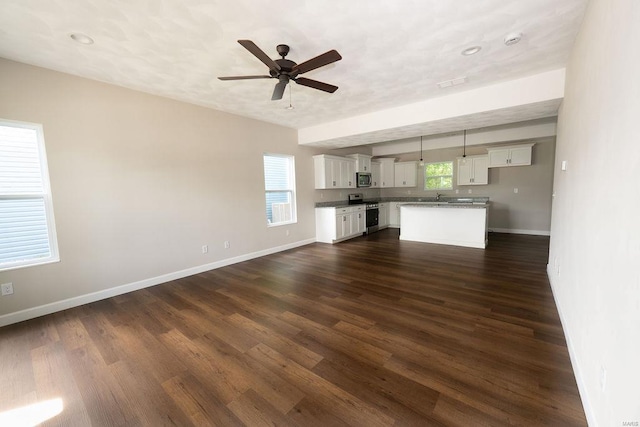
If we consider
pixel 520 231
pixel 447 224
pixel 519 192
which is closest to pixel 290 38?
pixel 447 224

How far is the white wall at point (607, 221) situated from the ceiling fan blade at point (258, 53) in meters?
2.13

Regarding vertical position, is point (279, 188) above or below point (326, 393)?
above

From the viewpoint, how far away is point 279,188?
5758 mm

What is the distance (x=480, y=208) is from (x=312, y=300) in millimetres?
4326

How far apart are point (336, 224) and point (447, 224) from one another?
254 cm

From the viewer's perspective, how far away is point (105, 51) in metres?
2.57

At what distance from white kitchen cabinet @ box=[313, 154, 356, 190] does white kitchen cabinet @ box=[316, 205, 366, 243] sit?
0.65 meters

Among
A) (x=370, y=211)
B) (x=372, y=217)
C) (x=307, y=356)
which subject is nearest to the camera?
(x=307, y=356)

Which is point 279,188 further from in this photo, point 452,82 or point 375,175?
point 375,175

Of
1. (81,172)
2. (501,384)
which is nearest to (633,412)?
(501,384)

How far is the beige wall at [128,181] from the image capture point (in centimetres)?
294

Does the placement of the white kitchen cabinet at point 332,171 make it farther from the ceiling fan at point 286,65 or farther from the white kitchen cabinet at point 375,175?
the ceiling fan at point 286,65

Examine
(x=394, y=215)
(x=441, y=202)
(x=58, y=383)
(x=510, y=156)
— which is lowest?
(x=58, y=383)

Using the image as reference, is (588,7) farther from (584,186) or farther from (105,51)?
(105,51)
